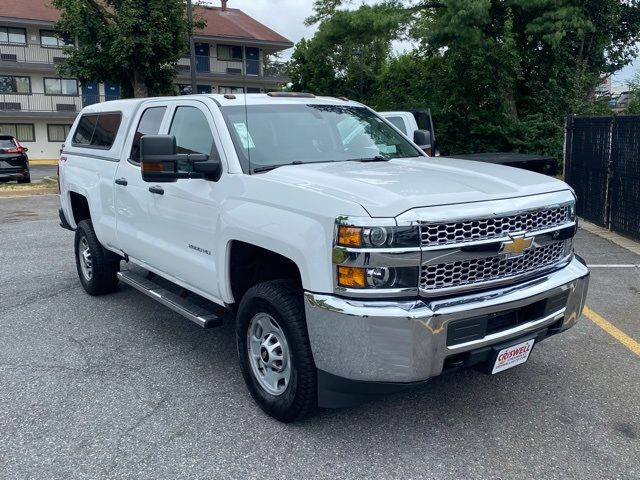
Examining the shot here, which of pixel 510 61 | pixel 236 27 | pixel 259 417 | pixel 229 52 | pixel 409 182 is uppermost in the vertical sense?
pixel 236 27

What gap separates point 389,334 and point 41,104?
43938 millimetres

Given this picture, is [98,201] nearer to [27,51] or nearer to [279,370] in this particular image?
[279,370]

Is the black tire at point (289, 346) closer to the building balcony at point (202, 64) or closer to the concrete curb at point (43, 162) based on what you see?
the building balcony at point (202, 64)

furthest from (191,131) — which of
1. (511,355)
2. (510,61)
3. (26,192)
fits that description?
(510,61)

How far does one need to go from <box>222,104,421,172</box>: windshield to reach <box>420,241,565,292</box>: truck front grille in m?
1.46

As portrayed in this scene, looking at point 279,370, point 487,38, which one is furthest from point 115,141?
point 487,38

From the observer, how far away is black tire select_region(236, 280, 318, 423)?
339cm

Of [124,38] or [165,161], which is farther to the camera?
[124,38]

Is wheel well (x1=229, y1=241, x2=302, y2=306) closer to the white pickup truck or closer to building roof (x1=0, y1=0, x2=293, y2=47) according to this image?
the white pickup truck

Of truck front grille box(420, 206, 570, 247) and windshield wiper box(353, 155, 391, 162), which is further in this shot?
windshield wiper box(353, 155, 391, 162)

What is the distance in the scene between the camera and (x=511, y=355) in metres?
3.44

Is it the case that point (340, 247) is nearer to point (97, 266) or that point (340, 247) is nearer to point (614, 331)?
point (614, 331)

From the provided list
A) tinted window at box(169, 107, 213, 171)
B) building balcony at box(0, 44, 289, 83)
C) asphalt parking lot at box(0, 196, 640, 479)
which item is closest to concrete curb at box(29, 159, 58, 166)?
building balcony at box(0, 44, 289, 83)

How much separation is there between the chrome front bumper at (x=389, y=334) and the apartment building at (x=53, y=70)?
35426 mm
